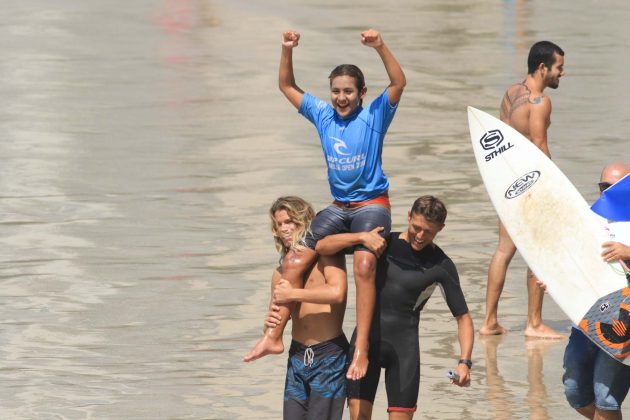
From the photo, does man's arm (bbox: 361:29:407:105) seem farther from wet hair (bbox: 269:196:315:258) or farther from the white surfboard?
the white surfboard

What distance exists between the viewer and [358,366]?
7621 mm

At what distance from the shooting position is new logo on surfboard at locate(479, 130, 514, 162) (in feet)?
29.0

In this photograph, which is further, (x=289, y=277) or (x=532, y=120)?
(x=532, y=120)

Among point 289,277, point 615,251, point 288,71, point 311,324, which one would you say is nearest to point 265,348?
point 311,324

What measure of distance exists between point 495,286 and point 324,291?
342cm

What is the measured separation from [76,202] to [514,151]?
688cm

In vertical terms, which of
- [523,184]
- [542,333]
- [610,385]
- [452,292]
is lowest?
[542,333]

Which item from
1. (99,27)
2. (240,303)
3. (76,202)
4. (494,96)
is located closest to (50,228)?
(76,202)

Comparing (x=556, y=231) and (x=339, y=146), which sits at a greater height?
(x=339, y=146)

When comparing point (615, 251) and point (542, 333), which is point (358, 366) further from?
point (542, 333)

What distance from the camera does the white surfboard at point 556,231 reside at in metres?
7.75

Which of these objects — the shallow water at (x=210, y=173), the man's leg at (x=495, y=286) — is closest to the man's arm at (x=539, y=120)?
the man's leg at (x=495, y=286)

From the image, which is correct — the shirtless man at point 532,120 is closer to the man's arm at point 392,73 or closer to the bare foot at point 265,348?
the man's arm at point 392,73

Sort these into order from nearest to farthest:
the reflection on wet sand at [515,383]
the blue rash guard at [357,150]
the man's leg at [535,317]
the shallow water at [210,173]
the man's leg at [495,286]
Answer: the blue rash guard at [357,150], the reflection on wet sand at [515,383], the shallow water at [210,173], the man's leg at [535,317], the man's leg at [495,286]
